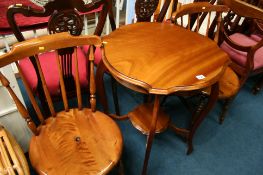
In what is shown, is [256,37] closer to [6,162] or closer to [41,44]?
[41,44]

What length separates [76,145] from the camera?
3.43 feet

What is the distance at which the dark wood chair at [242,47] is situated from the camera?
149 centimetres

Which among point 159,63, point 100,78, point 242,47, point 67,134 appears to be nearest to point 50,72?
point 100,78

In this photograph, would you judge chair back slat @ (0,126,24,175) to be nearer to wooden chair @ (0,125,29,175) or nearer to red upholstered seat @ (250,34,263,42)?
wooden chair @ (0,125,29,175)

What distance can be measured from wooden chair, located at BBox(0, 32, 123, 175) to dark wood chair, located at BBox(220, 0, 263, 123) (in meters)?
0.96

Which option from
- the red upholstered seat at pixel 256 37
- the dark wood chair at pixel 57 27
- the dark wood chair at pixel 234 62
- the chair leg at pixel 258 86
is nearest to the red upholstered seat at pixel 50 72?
the dark wood chair at pixel 57 27

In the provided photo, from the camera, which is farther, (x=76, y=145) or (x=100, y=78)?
(x=100, y=78)

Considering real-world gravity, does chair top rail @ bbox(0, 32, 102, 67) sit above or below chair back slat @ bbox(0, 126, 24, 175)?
above

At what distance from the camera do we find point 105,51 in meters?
1.18

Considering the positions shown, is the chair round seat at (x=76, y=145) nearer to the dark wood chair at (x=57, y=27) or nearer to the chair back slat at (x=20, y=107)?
the chair back slat at (x=20, y=107)

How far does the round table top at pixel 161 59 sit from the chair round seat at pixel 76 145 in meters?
0.29

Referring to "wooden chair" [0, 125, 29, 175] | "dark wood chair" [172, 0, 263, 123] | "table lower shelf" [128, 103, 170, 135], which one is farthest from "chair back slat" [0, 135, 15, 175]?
"dark wood chair" [172, 0, 263, 123]

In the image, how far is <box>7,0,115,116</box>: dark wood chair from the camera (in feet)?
3.25

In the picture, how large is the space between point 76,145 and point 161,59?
62 cm
